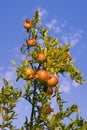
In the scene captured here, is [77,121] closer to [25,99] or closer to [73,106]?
[73,106]

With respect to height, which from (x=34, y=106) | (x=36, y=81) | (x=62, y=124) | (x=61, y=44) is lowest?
(x=62, y=124)

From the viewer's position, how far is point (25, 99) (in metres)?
11.1

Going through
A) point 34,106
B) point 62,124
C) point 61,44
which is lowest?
point 62,124

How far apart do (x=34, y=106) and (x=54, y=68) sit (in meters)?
1.30

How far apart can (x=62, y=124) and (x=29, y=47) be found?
9.91ft

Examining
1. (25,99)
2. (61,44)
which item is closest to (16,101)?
(25,99)

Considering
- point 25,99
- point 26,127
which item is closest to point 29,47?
point 25,99

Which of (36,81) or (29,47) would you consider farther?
(29,47)

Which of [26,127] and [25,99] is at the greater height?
[25,99]

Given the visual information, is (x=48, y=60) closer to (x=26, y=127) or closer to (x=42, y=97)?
(x=42, y=97)

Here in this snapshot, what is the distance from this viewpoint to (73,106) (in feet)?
35.7

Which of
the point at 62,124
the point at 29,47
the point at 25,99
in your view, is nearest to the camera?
the point at 62,124

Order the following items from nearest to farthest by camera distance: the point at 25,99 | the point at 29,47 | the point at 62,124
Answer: the point at 62,124 → the point at 25,99 → the point at 29,47

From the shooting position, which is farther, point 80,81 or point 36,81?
point 80,81
